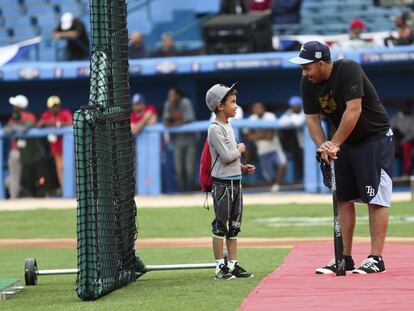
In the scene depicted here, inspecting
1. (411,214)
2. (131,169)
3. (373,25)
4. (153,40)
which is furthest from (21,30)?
(131,169)

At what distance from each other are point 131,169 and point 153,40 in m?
17.7

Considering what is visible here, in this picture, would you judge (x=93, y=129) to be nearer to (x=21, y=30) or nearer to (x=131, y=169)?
(x=131, y=169)

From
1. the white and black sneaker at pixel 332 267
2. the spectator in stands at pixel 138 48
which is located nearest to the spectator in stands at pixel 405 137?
the spectator in stands at pixel 138 48

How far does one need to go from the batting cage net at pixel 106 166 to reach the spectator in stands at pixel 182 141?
502 inches

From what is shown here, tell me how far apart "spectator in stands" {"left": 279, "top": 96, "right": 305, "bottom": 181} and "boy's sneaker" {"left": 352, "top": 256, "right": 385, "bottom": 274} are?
1310cm

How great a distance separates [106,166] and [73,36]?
54.0 ft

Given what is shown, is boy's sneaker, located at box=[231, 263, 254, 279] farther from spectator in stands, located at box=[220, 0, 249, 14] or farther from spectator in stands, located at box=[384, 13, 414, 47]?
spectator in stands, located at box=[220, 0, 249, 14]

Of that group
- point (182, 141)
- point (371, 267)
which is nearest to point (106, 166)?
point (371, 267)

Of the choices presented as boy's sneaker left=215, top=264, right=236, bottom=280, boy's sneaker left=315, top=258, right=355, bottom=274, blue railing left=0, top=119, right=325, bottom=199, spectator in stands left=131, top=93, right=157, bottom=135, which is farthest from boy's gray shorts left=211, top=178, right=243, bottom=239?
spectator in stands left=131, top=93, right=157, bottom=135

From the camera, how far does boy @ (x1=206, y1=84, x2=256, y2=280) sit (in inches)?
387

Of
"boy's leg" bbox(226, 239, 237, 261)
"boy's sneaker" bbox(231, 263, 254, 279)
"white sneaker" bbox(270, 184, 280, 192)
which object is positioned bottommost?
"white sneaker" bbox(270, 184, 280, 192)

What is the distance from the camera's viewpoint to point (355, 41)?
23.8 m

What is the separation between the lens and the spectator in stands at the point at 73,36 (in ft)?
84.2

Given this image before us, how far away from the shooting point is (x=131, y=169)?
10.5 meters
